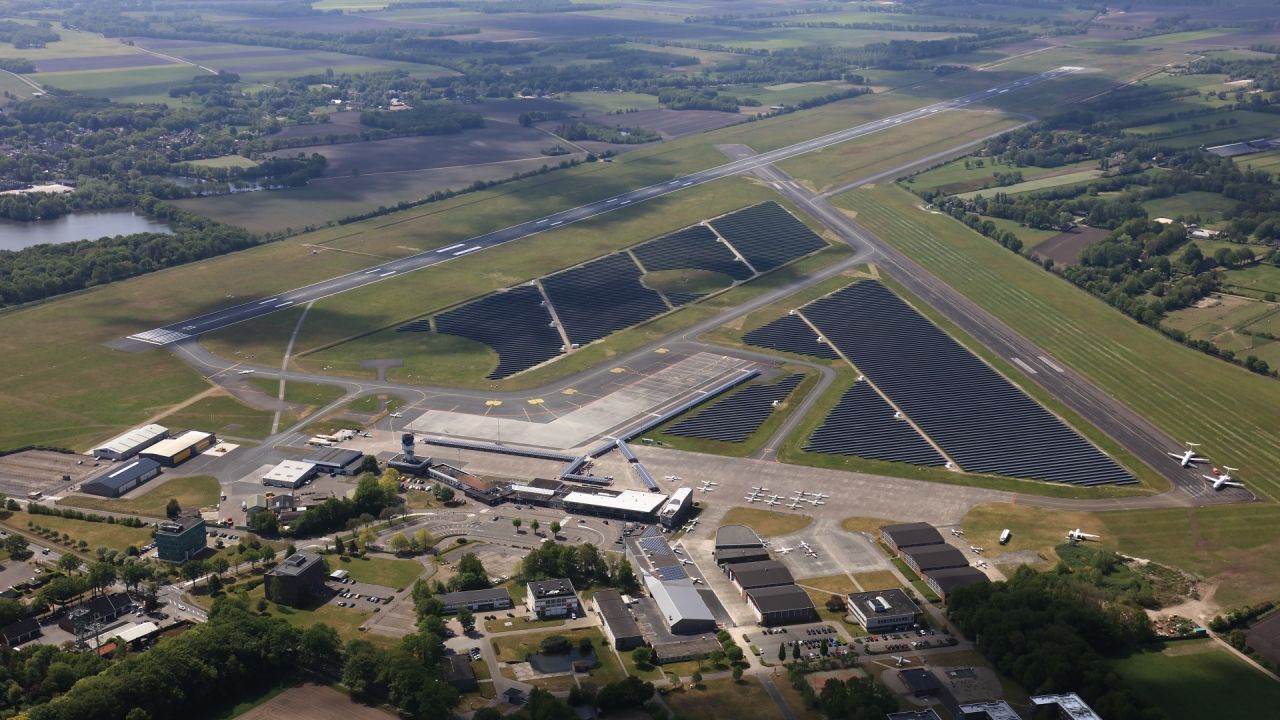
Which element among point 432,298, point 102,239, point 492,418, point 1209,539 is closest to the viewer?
point 1209,539

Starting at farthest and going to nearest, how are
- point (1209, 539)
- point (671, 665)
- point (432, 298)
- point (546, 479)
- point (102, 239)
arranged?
point (102, 239), point (432, 298), point (546, 479), point (1209, 539), point (671, 665)

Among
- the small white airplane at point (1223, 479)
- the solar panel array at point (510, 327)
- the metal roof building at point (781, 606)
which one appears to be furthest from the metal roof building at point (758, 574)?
the solar panel array at point (510, 327)

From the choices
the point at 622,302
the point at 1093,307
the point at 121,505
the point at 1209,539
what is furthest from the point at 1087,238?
the point at 121,505

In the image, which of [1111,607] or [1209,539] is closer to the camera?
[1111,607]

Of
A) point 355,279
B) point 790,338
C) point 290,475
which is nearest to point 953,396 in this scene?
point 790,338

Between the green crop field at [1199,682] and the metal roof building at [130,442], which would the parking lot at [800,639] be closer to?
the green crop field at [1199,682]

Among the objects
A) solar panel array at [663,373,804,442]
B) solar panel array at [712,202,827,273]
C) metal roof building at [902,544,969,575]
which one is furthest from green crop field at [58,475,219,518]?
solar panel array at [712,202,827,273]

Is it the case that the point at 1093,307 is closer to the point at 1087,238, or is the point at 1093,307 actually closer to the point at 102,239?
the point at 1087,238

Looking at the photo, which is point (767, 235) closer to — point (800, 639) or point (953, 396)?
point (953, 396)
